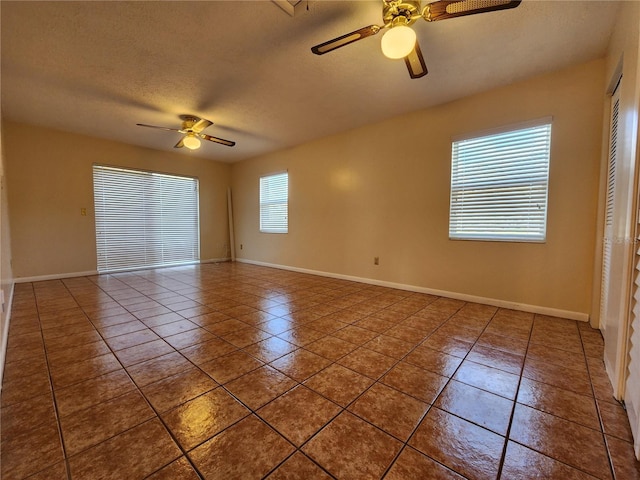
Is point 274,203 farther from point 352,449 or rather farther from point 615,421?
point 615,421

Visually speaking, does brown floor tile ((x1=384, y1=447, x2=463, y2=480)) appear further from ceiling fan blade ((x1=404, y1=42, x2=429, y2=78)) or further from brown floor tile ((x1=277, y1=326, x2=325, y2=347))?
ceiling fan blade ((x1=404, y1=42, x2=429, y2=78))

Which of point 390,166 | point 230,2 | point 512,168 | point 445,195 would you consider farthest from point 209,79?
point 512,168

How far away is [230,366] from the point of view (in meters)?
1.80

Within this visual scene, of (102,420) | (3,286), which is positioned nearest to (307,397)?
(102,420)

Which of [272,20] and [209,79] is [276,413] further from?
[209,79]

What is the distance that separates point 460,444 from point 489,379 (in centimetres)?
68

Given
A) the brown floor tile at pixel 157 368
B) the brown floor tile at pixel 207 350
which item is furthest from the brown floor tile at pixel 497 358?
the brown floor tile at pixel 157 368

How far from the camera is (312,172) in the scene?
199 inches

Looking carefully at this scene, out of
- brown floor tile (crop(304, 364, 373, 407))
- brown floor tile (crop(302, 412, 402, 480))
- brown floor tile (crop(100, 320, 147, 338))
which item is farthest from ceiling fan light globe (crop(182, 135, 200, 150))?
brown floor tile (crop(302, 412, 402, 480))

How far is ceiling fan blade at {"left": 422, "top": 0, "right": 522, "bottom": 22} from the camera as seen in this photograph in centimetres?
153

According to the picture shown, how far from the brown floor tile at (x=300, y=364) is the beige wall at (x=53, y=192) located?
491 cm

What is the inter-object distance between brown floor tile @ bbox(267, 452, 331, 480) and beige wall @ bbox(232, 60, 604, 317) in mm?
2932

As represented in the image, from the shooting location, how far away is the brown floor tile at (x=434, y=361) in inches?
70.3

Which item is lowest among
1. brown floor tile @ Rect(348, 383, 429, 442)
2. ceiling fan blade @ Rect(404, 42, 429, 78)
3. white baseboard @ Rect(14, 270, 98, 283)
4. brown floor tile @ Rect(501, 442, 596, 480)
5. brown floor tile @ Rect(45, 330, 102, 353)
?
brown floor tile @ Rect(501, 442, 596, 480)
